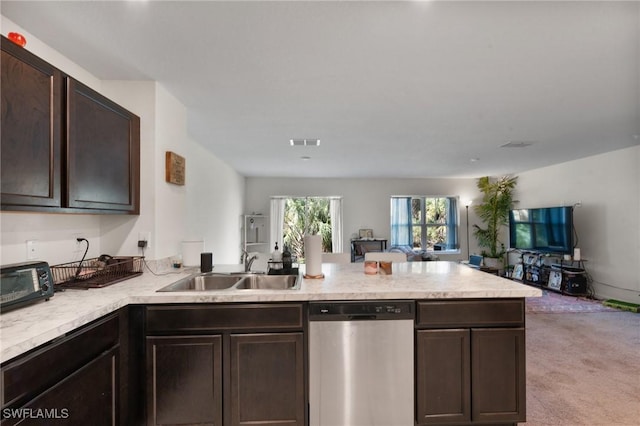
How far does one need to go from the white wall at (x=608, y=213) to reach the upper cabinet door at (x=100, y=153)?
650 cm

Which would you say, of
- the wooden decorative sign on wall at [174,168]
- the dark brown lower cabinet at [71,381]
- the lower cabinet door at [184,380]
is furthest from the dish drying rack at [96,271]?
the wooden decorative sign on wall at [174,168]

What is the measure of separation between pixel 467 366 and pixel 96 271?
7.95 feet

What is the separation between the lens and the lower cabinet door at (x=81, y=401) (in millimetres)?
1068

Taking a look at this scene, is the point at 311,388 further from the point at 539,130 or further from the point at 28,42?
the point at 539,130

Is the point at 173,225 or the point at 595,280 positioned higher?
the point at 173,225

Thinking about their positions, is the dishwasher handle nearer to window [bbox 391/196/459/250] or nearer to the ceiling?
the ceiling

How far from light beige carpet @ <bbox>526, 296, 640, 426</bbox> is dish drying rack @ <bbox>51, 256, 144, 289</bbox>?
300cm

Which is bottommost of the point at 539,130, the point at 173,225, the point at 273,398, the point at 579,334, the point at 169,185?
the point at 579,334

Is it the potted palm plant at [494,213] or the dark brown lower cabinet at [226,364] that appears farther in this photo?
the potted palm plant at [494,213]

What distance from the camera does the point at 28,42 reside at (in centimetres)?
172

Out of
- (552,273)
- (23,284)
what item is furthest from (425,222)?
(23,284)

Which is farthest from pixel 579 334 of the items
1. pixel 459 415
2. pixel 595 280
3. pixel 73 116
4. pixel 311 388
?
pixel 73 116

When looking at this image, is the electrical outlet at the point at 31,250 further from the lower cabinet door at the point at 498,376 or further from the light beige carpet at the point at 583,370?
the light beige carpet at the point at 583,370

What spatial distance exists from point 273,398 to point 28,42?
250cm
